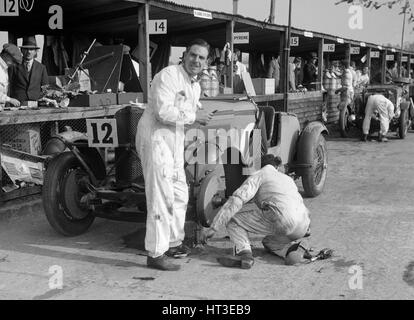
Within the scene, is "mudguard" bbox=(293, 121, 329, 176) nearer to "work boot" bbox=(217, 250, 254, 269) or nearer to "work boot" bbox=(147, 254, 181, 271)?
"work boot" bbox=(217, 250, 254, 269)

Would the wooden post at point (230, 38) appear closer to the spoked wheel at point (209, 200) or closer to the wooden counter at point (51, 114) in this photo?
the wooden counter at point (51, 114)

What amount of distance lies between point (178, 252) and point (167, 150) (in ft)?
2.96

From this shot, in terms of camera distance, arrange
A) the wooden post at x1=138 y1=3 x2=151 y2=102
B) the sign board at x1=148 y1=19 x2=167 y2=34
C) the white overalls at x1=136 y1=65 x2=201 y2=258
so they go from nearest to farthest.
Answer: the white overalls at x1=136 y1=65 x2=201 y2=258
the wooden post at x1=138 y1=3 x2=151 y2=102
the sign board at x1=148 y1=19 x2=167 y2=34


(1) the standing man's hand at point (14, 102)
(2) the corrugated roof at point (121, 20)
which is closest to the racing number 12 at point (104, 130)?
(1) the standing man's hand at point (14, 102)

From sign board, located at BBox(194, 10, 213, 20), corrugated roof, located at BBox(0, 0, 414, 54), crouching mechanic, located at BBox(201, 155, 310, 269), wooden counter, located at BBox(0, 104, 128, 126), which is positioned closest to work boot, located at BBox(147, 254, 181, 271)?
crouching mechanic, located at BBox(201, 155, 310, 269)

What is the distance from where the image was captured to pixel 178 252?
430cm

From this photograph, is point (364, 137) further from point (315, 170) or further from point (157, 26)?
point (315, 170)

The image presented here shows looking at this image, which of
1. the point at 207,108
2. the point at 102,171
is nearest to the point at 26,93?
the point at 102,171

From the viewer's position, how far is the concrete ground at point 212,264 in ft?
11.7

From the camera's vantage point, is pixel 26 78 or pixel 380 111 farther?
pixel 380 111

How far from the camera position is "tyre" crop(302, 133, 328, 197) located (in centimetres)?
628

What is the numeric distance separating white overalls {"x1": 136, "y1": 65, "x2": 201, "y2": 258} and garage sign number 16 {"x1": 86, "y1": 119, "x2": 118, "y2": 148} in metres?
0.64

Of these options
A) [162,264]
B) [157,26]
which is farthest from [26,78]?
[162,264]
